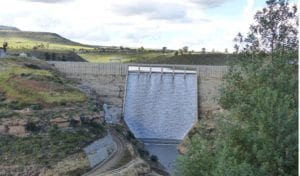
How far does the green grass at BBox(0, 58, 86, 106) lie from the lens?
51.1m

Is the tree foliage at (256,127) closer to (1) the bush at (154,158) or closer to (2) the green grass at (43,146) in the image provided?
(2) the green grass at (43,146)

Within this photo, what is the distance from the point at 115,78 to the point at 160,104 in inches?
267

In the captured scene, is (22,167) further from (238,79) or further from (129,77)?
(129,77)

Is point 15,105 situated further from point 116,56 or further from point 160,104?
point 116,56

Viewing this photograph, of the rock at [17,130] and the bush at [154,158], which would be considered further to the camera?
the bush at [154,158]

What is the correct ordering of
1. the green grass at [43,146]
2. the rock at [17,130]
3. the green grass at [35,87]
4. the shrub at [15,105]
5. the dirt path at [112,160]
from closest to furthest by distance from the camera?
the green grass at [43,146] < the dirt path at [112,160] < the rock at [17,130] < the shrub at [15,105] < the green grass at [35,87]

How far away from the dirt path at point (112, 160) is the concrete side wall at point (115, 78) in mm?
12912

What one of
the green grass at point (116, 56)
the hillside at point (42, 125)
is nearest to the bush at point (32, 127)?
the hillside at point (42, 125)

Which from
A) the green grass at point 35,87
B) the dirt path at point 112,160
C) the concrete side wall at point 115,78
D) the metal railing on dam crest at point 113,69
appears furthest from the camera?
the metal railing on dam crest at point 113,69

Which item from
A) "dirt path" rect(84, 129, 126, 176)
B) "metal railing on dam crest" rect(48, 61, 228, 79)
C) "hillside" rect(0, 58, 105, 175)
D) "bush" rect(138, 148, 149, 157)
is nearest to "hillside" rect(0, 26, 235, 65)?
"metal railing on dam crest" rect(48, 61, 228, 79)

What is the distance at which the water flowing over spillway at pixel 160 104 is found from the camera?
61750mm

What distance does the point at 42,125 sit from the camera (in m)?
45.9

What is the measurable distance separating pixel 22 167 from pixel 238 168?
26.5m

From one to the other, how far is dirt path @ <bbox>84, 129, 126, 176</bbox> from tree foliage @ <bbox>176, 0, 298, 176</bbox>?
60.7ft
